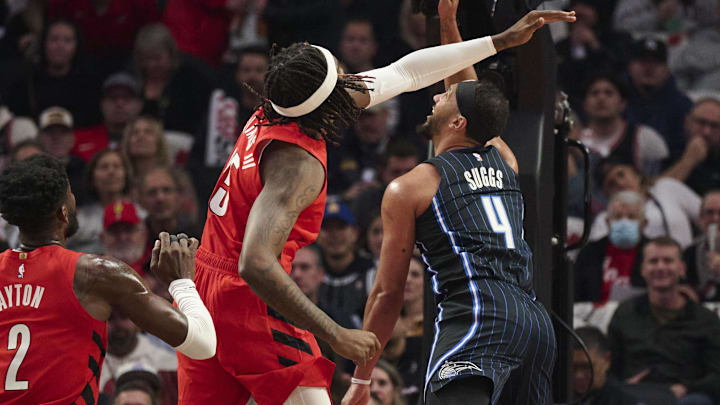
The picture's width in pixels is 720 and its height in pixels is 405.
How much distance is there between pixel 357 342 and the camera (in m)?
3.66

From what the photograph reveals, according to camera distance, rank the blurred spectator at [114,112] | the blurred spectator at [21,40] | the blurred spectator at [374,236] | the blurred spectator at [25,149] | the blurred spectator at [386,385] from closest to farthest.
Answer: the blurred spectator at [386,385] < the blurred spectator at [374,236] < the blurred spectator at [25,149] < the blurred spectator at [114,112] < the blurred spectator at [21,40]

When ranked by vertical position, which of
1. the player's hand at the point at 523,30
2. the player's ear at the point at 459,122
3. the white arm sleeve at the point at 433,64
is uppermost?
the player's hand at the point at 523,30

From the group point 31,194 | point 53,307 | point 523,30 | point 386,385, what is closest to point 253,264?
point 53,307

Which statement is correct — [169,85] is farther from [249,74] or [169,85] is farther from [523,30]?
[523,30]

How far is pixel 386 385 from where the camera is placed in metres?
6.56

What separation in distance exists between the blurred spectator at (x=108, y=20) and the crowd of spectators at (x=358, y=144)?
1cm

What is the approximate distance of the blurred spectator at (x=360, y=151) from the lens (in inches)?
358

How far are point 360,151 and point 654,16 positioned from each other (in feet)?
11.2

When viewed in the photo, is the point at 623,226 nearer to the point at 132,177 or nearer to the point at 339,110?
the point at 132,177

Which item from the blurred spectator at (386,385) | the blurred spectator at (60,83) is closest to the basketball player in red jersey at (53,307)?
the blurred spectator at (386,385)

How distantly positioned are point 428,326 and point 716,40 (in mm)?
6302

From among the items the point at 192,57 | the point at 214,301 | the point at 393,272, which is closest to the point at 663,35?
the point at 192,57

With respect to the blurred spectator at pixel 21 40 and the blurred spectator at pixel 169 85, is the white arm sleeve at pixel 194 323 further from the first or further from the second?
the blurred spectator at pixel 21 40

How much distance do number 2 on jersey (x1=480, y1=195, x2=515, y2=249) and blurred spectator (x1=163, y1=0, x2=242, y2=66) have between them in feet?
20.5
